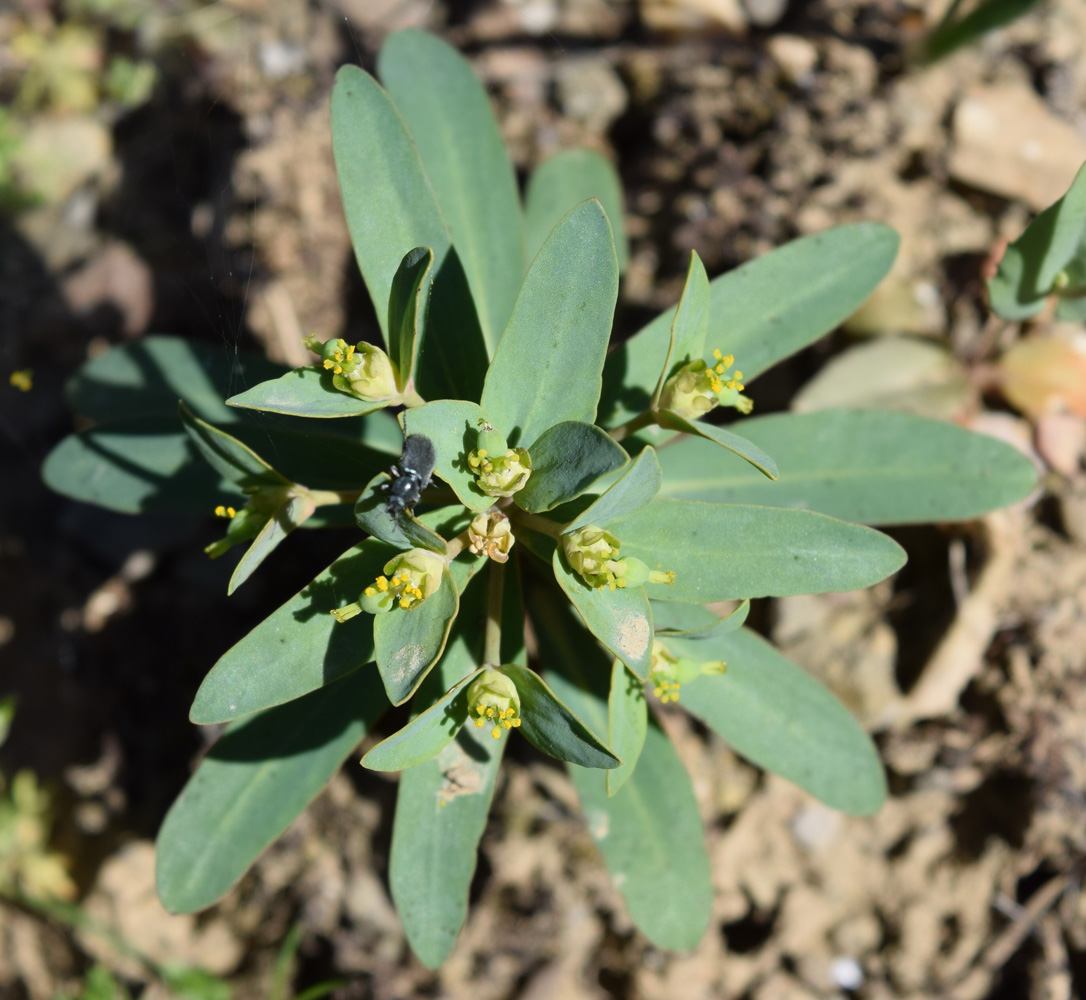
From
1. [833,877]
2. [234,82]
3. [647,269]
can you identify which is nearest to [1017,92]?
[647,269]

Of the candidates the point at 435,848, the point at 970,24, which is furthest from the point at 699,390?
the point at 970,24

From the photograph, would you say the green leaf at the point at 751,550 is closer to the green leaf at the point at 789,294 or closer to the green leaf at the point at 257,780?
the green leaf at the point at 789,294

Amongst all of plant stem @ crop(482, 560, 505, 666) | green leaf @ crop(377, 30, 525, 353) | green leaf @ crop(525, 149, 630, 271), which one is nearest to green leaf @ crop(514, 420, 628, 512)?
plant stem @ crop(482, 560, 505, 666)

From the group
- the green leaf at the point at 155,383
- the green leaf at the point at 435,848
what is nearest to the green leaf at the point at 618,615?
the green leaf at the point at 435,848

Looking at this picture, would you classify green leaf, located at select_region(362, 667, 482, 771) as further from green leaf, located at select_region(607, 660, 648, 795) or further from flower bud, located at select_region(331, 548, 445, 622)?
green leaf, located at select_region(607, 660, 648, 795)

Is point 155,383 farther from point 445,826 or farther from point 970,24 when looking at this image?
point 970,24

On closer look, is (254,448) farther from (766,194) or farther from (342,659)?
(766,194)
